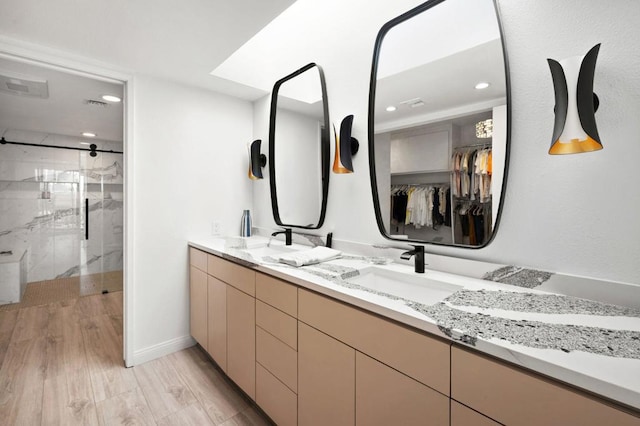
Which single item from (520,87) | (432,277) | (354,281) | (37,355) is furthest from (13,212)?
(520,87)

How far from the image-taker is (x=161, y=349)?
235 cm

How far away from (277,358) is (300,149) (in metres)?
1.43

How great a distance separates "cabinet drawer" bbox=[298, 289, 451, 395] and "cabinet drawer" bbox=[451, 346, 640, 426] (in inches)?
1.8

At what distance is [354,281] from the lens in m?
1.42

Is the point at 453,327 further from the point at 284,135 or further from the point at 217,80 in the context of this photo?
the point at 217,80

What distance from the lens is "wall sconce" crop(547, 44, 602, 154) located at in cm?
95

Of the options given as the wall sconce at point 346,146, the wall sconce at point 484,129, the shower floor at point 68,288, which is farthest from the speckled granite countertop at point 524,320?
the shower floor at point 68,288

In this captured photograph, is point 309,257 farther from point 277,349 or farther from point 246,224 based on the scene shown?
point 246,224

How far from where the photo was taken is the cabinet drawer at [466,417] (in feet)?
2.42

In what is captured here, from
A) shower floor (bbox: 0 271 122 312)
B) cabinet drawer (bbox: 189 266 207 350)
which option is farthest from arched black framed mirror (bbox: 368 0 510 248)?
shower floor (bbox: 0 271 122 312)

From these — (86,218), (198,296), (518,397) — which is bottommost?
(198,296)

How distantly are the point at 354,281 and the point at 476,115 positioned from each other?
3.04 ft

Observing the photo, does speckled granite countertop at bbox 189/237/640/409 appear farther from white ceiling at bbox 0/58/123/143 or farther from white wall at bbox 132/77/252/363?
white ceiling at bbox 0/58/123/143

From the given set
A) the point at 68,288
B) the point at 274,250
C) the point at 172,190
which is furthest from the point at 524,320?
the point at 68,288
